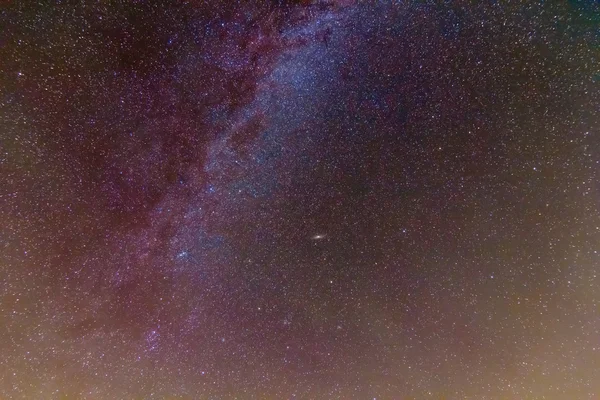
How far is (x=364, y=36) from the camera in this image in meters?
0.87

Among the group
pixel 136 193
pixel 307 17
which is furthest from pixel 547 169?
pixel 136 193

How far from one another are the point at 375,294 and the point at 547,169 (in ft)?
2.24

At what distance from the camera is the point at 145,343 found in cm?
105

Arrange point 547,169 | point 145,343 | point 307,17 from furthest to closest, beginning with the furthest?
point 145,343 < point 547,169 < point 307,17

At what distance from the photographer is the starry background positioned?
33.7 inches

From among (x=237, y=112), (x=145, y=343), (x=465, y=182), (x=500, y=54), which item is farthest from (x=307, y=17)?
(x=145, y=343)

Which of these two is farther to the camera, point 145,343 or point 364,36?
point 145,343

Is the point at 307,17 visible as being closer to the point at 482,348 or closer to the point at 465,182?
the point at 465,182

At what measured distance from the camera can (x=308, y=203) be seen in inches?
39.3

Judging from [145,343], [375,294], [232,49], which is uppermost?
[232,49]

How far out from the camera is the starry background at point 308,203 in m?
0.86

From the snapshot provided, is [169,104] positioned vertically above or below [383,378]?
above

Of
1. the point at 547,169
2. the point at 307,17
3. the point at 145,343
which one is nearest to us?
the point at 307,17

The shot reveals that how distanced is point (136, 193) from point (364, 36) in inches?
33.3
